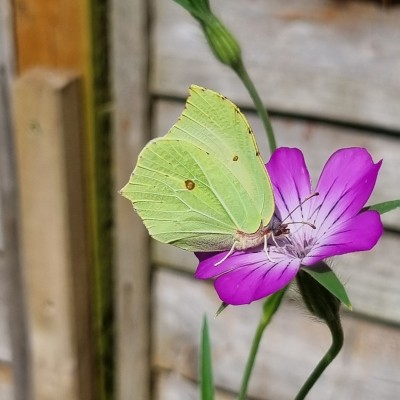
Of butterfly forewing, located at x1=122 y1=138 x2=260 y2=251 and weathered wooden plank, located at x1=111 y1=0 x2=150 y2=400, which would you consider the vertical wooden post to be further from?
butterfly forewing, located at x1=122 y1=138 x2=260 y2=251

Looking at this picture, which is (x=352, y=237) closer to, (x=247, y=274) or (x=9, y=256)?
(x=247, y=274)

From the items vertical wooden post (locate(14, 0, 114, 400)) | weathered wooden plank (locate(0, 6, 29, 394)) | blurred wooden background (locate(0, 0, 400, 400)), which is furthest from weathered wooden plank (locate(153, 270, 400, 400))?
weathered wooden plank (locate(0, 6, 29, 394))

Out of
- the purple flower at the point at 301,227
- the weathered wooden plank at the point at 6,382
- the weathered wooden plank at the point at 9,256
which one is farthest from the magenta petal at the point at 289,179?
the weathered wooden plank at the point at 6,382

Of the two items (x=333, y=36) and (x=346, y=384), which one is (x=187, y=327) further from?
(x=333, y=36)

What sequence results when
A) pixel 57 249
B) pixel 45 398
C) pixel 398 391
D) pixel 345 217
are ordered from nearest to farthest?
pixel 345 217
pixel 398 391
pixel 57 249
pixel 45 398

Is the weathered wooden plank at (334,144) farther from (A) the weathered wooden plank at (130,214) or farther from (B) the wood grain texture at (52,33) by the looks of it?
(B) the wood grain texture at (52,33)

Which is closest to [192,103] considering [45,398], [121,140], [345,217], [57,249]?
[345,217]
